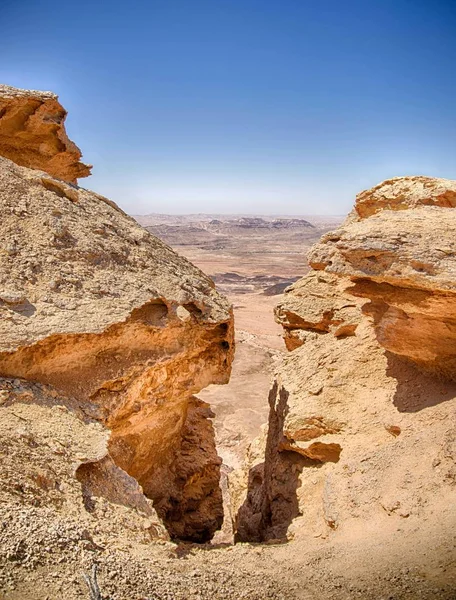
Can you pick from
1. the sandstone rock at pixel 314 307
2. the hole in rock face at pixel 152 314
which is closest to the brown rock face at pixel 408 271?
the sandstone rock at pixel 314 307

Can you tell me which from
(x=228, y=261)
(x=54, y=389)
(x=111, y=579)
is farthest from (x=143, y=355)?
(x=228, y=261)

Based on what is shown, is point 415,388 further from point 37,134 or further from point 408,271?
point 37,134

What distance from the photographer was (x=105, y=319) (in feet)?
19.3

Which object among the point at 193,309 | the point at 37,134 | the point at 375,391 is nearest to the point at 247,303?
the point at 37,134

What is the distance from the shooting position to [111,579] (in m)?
3.34

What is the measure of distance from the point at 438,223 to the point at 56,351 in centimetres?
554

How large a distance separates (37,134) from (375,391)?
308 inches

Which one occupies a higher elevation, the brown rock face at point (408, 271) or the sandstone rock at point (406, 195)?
the sandstone rock at point (406, 195)

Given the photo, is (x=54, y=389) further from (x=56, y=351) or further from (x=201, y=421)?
(x=201, y=421)

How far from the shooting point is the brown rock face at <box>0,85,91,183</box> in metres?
7.88

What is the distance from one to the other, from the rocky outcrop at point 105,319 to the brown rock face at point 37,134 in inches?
55.6

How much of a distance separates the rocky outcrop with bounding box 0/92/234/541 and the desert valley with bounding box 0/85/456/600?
3 cm

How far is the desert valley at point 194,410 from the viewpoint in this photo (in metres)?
3.79

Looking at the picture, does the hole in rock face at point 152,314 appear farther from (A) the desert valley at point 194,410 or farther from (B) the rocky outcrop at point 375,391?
(B) the rocky outcrop at point 375,391
